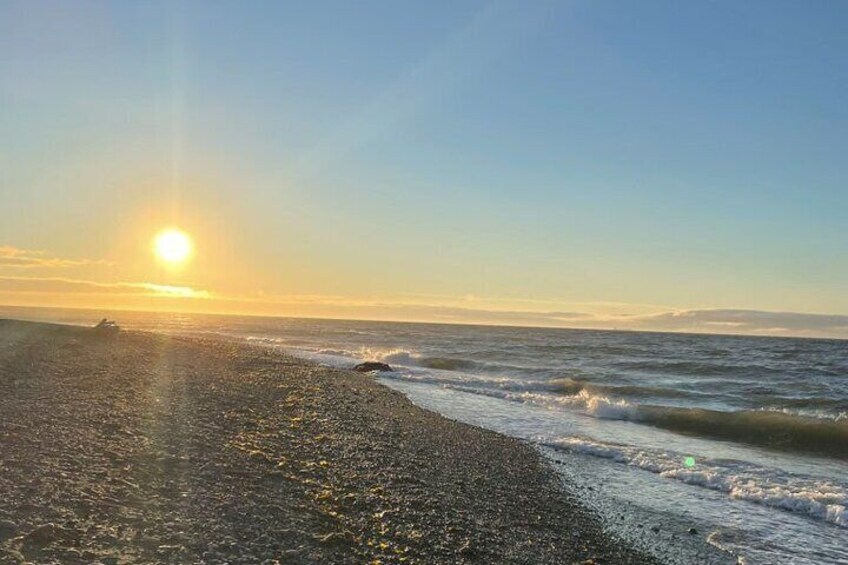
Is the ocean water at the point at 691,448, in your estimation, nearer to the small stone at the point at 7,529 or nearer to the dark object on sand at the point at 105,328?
the small stone at the point at 7,529

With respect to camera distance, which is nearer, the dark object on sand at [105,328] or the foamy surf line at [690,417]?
the foamy surf line at [690,417]

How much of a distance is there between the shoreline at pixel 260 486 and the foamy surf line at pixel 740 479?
2479 millimetres

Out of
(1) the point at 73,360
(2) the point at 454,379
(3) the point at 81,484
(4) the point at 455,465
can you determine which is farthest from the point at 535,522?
(2) the point at 454,379

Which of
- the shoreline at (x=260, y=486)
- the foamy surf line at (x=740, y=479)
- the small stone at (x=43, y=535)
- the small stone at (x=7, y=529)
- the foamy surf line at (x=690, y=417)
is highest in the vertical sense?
the small stone at (x=7, y=529)

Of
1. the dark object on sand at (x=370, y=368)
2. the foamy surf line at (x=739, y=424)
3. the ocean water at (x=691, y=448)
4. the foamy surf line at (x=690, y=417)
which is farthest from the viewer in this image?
the dark object on sand at (x=370, y=368)

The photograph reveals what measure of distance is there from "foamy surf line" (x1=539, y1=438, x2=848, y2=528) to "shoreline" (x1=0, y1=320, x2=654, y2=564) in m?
2.48

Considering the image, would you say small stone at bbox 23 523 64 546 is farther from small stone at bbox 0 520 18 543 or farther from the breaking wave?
the breaking wave

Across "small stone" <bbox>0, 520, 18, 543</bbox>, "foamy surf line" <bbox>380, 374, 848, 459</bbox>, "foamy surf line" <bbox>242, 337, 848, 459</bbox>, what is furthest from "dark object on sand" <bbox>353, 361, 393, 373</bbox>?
"small stone" <bbox>0, 520, 18, 543</bbox>

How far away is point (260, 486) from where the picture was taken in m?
9.70

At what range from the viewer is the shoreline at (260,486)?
723 cm

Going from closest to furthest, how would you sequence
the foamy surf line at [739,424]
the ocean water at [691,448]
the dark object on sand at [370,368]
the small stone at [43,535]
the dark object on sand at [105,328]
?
the small stone at [43,535], the ocean water at [691,448], the foamy surf line at [739,424], the dark object on sand at [370,368], the dark object on sand at [105,328]

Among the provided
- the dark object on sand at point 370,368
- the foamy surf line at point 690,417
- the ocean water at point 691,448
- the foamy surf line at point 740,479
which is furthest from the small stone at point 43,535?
the dark object on sand at point 370,368

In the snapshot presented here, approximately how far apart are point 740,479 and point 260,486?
36.4 feet

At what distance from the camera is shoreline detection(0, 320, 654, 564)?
7.23 metres
